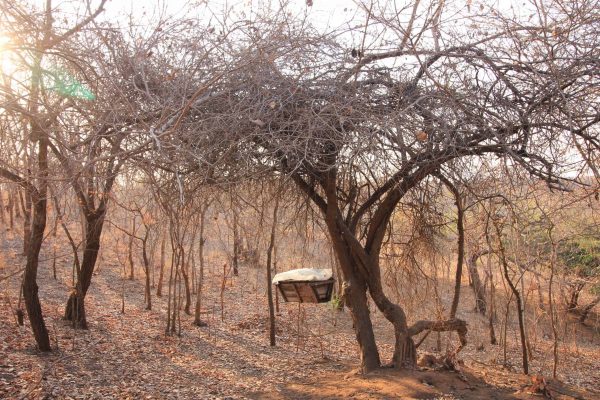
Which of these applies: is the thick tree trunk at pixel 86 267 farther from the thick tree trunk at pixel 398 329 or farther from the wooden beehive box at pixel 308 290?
the thick tree trunk at pixel 398 329

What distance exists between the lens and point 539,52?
4.74 m

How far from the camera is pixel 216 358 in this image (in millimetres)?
9344

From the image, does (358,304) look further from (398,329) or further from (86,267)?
(86,267)

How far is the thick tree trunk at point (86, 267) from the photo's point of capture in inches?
335

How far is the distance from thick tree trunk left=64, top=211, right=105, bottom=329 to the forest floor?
0.22 m

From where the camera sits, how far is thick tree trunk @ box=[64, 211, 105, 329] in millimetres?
8516

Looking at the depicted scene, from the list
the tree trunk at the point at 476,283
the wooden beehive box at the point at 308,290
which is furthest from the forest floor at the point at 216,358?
the wooden beehive box at the point at 308,290

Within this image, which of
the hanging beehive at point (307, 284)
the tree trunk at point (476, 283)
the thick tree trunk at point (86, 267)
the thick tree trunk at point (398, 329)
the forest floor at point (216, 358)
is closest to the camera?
the forest floor at point (216, 358)

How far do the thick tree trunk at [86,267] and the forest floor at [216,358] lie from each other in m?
0.22

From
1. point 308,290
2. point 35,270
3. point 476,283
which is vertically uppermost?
point 476,283

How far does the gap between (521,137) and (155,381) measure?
5319 mm

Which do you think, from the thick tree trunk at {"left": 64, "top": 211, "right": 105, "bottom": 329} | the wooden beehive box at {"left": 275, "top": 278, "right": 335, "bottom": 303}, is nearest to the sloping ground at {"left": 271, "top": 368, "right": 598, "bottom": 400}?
the wooden beehive box at {"left": 275, "top": 278, "right": 335, "bottom": 303}

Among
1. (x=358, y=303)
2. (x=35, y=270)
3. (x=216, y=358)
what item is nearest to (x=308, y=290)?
(x=358, y=303)

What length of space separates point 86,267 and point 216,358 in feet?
8.32
